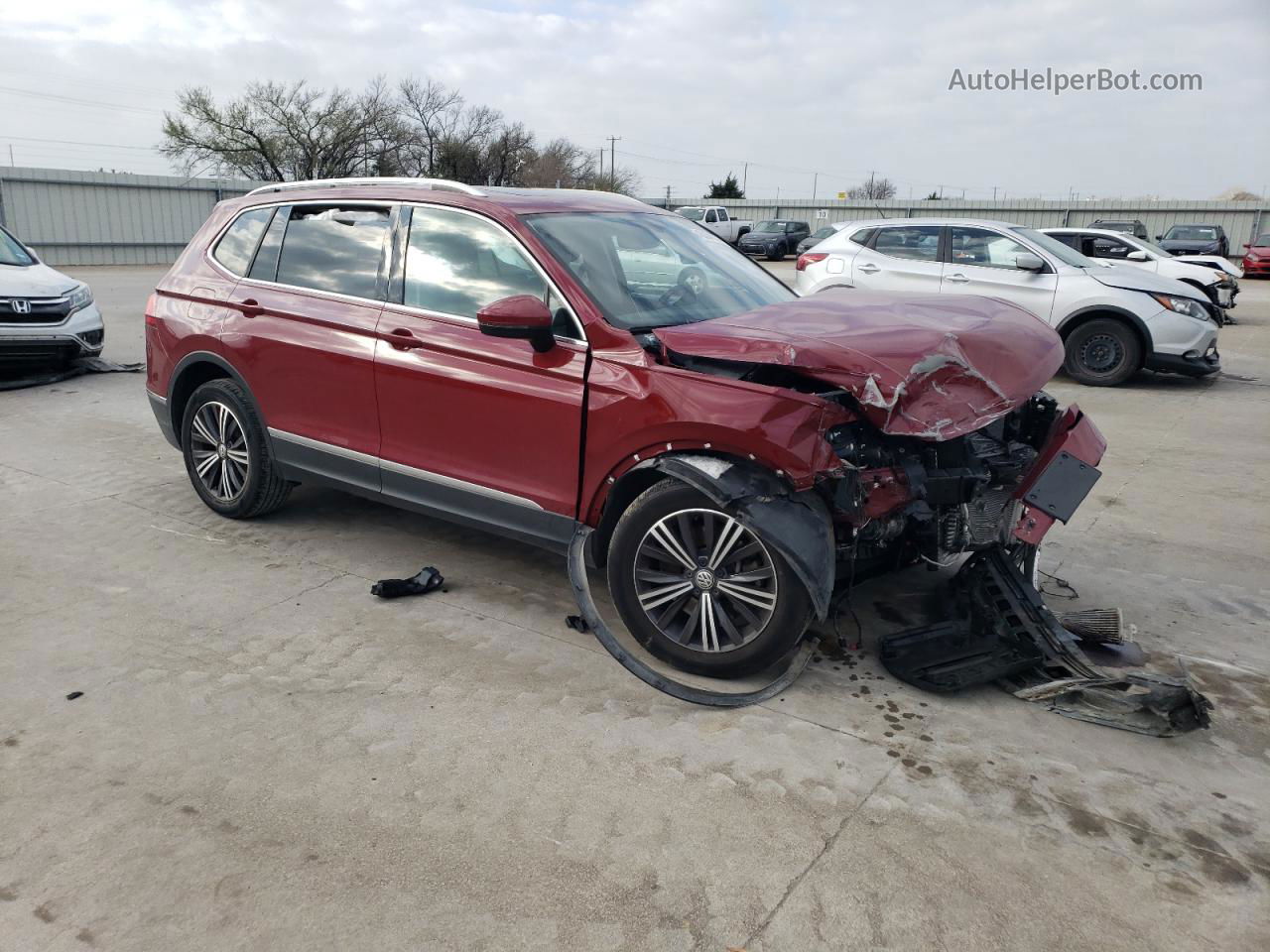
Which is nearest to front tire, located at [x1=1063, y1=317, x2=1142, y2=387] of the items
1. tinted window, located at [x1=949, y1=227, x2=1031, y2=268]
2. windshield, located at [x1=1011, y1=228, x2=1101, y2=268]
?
windshield, located at [x1=1011, y1=228, x2=1101, y2=268]

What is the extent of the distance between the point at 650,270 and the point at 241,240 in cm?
240

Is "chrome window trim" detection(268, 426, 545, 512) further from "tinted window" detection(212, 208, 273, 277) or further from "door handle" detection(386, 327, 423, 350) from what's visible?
"tinted window" detection(212, 208, 273, 277)

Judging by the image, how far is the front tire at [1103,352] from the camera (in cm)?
1017

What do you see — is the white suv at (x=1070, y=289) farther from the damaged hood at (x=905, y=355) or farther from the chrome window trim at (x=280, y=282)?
the damaged hood at (x=905, y=355)

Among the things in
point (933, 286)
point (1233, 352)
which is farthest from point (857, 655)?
point (1233, 352)

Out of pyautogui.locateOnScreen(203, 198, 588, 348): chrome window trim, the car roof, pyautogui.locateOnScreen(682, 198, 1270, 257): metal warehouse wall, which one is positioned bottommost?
pyautogui.locateOnScreen(203, 198, 588, 348): chrome window trim

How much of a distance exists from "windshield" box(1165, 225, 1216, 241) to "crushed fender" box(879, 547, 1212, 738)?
2852 centimetres

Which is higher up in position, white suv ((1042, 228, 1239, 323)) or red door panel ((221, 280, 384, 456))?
white suv ((1042, 228, 1239, 323))

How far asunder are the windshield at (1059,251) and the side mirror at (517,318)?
8.38m

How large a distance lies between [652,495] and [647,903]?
1.52 meters

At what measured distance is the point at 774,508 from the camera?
3381 mm

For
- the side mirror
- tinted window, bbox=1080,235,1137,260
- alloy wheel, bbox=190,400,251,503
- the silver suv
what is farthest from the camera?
tinted window, bbox=1080,235,1137,260

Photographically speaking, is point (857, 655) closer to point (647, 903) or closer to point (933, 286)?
point (647, 903)

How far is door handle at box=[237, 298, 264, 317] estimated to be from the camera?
4961mm
